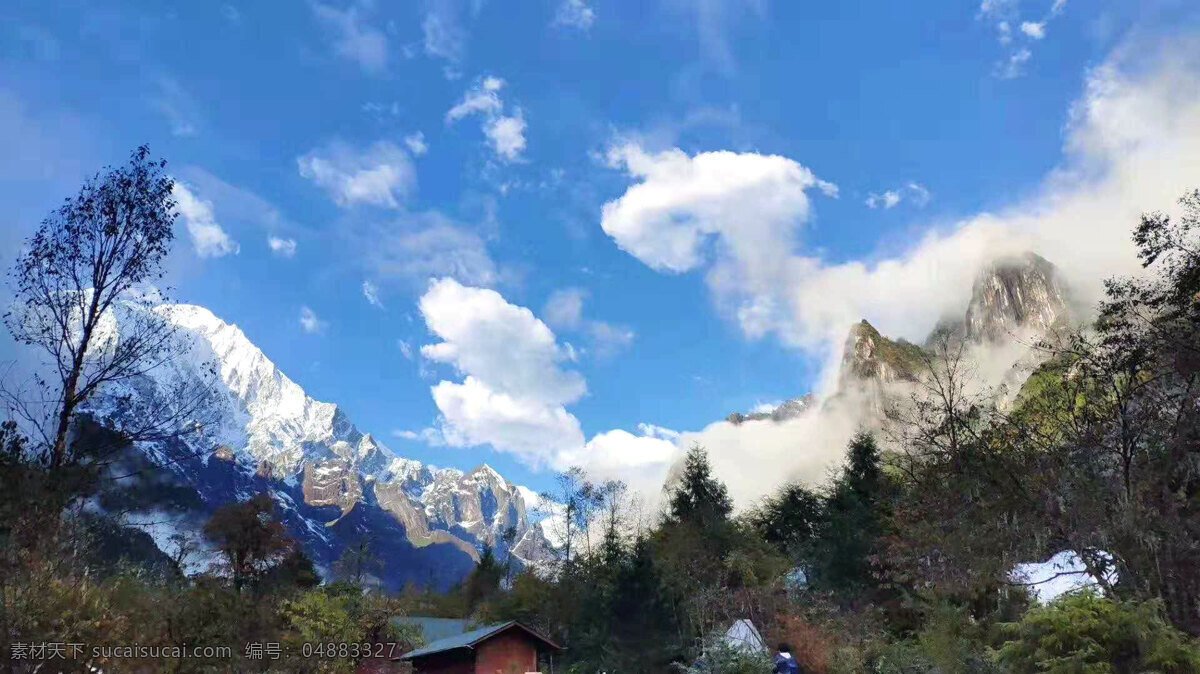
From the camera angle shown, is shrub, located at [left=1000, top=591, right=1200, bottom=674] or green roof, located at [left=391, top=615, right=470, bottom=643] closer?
shrub, located at [left=1000, top=591, right=1200, bottom=674]

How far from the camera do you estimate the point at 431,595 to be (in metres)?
82.5

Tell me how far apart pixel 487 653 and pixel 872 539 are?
2169cm

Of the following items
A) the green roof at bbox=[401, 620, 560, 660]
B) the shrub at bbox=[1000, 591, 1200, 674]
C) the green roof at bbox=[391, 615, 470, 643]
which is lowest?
the green roof at bbox=[391, 615, 470, 643]

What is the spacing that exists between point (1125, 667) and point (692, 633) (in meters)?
25.1

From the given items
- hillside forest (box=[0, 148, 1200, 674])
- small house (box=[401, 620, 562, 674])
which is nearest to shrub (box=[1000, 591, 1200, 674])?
hillside forest (box=[0, 148, 1200, 674])

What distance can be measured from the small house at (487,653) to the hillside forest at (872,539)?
3.13 m

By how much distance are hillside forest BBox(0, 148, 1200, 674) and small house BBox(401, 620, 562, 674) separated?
3126 millimetres

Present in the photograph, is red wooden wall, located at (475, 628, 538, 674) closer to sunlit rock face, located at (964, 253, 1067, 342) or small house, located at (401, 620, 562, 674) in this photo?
small house, located at (401, 620, 562, 674)

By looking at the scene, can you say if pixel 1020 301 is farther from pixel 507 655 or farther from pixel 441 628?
pixel 507 655

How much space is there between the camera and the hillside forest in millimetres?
11844

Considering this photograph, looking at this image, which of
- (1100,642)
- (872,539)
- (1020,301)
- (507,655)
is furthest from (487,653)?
(1020,301)

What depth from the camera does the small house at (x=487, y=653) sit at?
111 feet

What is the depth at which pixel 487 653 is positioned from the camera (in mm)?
34000

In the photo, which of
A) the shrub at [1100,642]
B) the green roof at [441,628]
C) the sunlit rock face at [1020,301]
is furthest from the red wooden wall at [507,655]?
the sunlit rock face at [1020,301]
